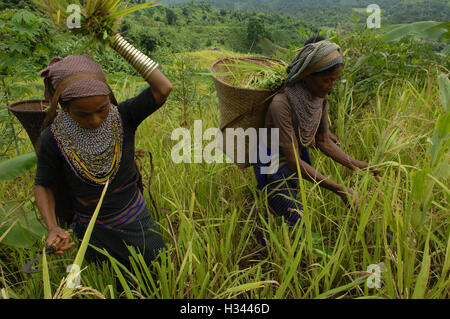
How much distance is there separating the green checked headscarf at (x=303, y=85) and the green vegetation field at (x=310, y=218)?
0.32 metres

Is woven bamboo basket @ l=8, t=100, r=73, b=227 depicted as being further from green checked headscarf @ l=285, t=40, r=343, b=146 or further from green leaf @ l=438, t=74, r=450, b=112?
green leaf @ l=438, t=74, r=450, b=112

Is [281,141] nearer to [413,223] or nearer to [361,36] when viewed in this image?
[413,223]

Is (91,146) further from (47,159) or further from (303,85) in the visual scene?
(303,85)

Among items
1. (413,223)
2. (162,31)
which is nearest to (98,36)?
(413,223)

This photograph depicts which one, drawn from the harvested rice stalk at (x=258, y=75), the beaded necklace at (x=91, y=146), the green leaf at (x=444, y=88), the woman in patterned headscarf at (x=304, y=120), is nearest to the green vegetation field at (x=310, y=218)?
the green leaf at (x=444, y=88)

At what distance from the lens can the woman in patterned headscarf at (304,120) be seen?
152cm

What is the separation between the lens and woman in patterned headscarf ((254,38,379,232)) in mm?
1521

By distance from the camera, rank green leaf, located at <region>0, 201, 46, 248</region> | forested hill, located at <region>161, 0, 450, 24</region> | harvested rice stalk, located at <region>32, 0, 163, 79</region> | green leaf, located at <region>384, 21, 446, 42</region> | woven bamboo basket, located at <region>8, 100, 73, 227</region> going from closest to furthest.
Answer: harvested rice stalk, located at <region>32, 0, 163, 79</region>, woven bamboo basket, located at <region>8, 100, 73, 227</region>, green leaf, located at <region>0, 201, 46, 248</region>, green leaf, located at <region>384, 21, 446, 42</region>, forested hill, located at <region>161, 0, 450, 24</region>

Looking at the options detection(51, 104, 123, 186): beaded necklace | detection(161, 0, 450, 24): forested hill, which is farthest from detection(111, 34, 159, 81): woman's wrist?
detection(161, 0, 450, 24): forested hill

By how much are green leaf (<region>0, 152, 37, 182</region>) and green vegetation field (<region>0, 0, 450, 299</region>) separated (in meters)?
0.17

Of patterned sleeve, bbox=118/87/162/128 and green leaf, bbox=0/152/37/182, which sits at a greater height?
patterned sleeve, bbox=118/87/162/128

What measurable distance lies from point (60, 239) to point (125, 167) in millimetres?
437

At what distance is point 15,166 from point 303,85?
1.66 m

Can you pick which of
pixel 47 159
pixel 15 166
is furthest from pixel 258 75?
pixel 15 166
